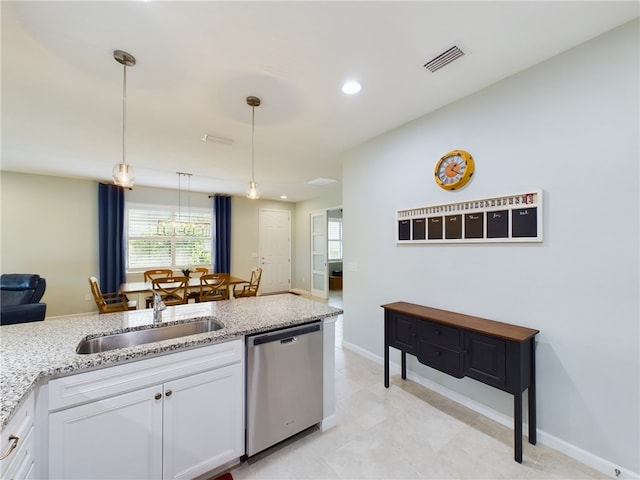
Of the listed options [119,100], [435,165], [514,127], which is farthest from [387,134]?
[119,100]

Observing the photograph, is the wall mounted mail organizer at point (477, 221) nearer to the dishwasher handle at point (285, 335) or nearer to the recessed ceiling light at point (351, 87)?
the recessed ceiling light at point (351, 87)

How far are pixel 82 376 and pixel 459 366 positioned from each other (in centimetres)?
242

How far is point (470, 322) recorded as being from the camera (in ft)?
7.25

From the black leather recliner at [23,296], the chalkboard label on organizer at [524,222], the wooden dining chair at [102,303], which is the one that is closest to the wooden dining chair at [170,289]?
the wooden dining chair at [102,303]

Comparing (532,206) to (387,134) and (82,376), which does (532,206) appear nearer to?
(387,134)

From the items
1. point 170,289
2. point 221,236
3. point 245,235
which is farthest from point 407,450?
point 245,235

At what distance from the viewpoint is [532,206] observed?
203 centimetres

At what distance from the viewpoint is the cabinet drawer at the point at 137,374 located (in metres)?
1.25

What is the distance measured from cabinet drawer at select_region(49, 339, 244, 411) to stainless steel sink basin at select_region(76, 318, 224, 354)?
0.24 meters

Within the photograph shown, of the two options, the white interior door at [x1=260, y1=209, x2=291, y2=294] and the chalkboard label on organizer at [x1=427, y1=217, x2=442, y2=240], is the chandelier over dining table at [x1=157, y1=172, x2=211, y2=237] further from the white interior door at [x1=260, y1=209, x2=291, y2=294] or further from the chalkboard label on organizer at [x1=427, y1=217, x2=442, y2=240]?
the chalkboard label on organizer at [x1=427, y1=217, x2=442, y2=240]

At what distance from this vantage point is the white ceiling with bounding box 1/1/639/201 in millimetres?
1577

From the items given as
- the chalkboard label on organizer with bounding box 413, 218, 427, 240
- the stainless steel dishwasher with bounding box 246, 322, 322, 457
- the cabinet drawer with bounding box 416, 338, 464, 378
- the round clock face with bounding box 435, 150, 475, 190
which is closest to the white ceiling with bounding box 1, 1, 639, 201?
the round clock face with bounding box 435, 150, 475, 190

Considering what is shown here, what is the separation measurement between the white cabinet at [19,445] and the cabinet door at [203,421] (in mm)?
513

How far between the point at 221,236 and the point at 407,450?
6004mm
